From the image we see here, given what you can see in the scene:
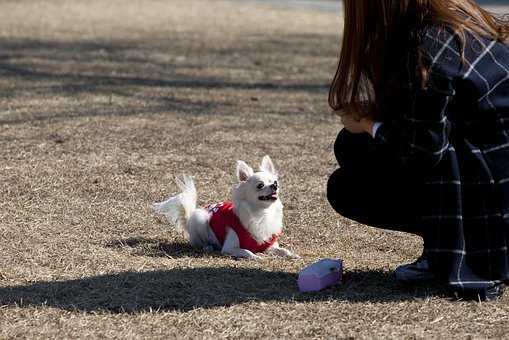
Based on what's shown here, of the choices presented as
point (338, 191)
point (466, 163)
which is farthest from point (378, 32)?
point (338, 191)

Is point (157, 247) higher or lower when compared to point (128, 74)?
higher

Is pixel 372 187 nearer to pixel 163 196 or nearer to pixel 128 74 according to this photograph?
pixel 163 196

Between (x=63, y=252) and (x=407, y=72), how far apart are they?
1.64 meters

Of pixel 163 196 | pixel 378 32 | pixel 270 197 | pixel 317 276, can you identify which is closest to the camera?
pixel 378 32

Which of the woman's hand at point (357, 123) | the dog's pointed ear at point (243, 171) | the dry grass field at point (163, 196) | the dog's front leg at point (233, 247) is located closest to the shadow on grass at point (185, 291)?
the dry grass field at point (163, 196)

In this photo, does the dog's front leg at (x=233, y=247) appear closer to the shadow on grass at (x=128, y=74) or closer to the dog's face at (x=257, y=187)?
the dog's face at (x=257, y=187)

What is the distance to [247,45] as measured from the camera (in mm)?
10930

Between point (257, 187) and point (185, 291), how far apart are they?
638mm

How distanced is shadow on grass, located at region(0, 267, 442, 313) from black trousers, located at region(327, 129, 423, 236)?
0.25 m

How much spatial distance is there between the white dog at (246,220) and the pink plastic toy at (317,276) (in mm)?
457

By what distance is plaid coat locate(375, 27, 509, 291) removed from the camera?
3193mm

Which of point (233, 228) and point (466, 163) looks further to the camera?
point (233, 228)

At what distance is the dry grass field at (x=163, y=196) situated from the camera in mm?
3230

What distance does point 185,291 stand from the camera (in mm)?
3494
